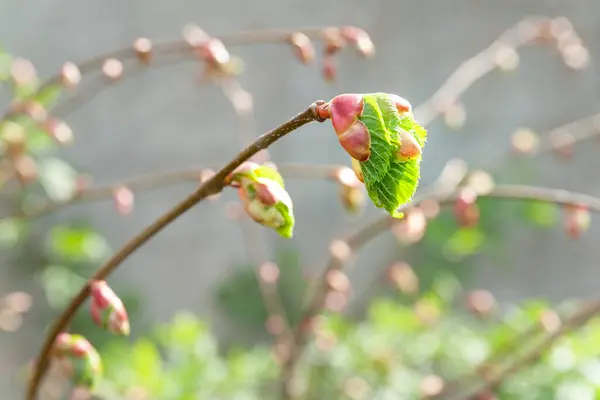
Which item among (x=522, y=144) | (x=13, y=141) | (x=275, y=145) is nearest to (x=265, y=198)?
(x=522, y=144)

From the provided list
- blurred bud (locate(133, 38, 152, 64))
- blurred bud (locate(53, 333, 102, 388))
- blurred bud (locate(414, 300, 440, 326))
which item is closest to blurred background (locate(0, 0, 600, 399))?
blurred bud (locate(414, 300, 440, 326))

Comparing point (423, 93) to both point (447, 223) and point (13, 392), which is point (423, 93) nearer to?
point (447, 223)

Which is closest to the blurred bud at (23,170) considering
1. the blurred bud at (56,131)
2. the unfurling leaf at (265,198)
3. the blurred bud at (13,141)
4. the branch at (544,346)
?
the blurred bud at (13,141)

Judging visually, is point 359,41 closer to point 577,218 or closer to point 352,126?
point 577,218

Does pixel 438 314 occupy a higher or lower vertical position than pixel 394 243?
lower

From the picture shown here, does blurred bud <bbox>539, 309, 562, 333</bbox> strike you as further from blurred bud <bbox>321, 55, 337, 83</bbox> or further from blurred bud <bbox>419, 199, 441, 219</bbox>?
blurred bud <bbox>321, 55, 337, 83</bbox>

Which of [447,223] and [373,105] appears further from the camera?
[447,223]

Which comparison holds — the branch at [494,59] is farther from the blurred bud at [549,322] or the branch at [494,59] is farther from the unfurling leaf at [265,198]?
the unfurling leaf at [265,198]

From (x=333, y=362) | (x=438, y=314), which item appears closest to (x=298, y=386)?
(x=333, y=362)
